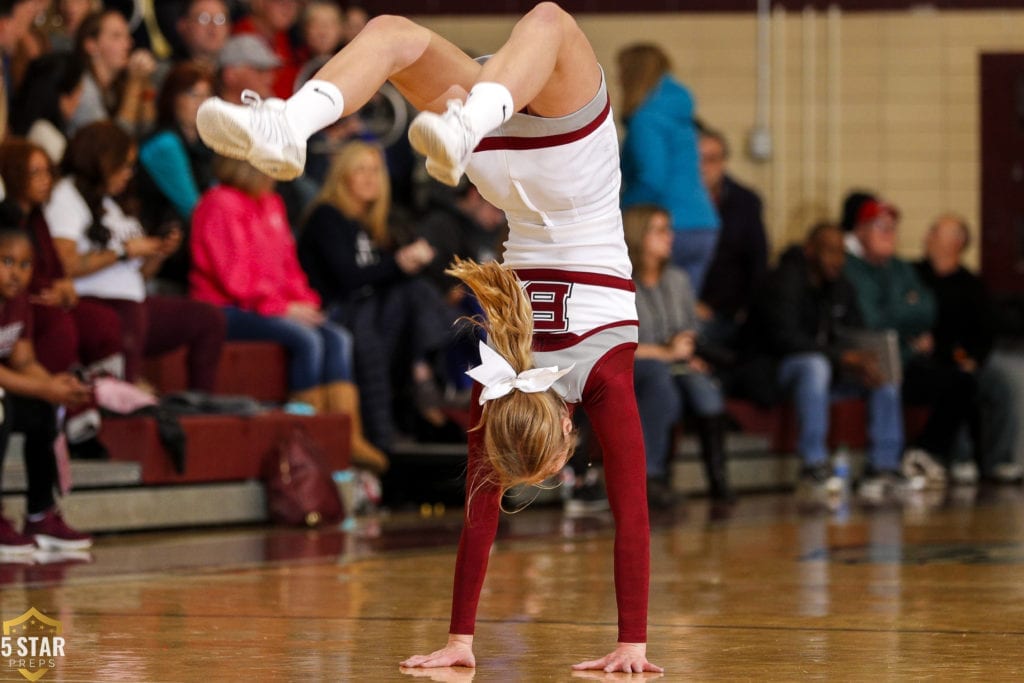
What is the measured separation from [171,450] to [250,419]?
407 millimetres

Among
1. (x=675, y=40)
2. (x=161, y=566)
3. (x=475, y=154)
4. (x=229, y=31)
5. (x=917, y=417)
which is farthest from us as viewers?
(x=675, y=40)

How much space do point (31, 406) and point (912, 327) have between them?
583cm

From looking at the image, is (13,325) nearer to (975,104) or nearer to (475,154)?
(475,154)

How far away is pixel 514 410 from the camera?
359cm

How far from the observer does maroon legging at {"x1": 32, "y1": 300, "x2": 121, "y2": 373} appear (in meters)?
6.10

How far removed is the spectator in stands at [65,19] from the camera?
27.0ft

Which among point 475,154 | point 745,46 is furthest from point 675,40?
point 475,154

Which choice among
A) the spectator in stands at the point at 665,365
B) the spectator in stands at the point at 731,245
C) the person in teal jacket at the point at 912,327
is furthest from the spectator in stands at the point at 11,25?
the person in teal jacket at the point at 912,327

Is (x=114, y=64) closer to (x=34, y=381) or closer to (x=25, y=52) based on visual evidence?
(x=25, y=52)

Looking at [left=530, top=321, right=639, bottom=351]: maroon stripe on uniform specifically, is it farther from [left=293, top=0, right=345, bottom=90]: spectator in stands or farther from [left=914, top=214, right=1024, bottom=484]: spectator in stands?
[left=914, top=214, right=1024, bottom=484]: spectator in stands

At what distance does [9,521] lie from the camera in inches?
228

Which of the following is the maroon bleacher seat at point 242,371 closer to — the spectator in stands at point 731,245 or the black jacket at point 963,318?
the spectator in stands at point 731,245

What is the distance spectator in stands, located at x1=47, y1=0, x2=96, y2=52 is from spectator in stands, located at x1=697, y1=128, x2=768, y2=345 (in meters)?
3.50

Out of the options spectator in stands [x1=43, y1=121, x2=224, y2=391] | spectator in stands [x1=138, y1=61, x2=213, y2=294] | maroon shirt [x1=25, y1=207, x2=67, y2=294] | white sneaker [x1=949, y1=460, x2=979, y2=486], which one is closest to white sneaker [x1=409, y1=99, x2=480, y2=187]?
maroon shirt [x1=25, y1=207, x2=67, y2=294]
